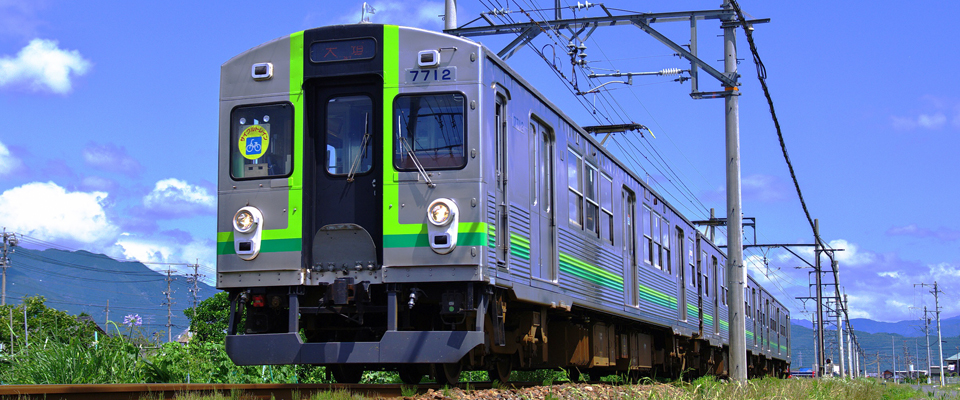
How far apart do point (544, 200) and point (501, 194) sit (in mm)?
1357

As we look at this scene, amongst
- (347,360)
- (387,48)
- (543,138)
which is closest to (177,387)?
(347,360)

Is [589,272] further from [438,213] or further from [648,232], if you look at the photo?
[648,232]

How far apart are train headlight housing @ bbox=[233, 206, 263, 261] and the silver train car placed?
0.01 meters

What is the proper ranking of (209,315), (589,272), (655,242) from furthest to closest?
(209,315) < (655,242) < (589,272)

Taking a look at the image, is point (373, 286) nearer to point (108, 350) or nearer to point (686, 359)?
point (108, 350)

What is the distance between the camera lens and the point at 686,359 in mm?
19000

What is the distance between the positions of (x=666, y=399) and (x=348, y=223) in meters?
3.10

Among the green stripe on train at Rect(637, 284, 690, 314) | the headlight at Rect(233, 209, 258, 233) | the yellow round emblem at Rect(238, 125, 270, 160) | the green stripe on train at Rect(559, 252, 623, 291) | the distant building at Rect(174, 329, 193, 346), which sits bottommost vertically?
the distant building at Rect(174, 329, 193, 346)

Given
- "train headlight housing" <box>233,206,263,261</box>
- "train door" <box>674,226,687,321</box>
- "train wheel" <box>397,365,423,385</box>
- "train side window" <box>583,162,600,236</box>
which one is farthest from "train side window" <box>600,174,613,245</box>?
"train headlight housing" <box>233,206,263,261</box>

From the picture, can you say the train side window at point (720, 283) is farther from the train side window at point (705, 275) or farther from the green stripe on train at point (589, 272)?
the green stripe on train at point (589, 272)

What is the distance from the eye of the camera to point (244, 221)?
337 inches

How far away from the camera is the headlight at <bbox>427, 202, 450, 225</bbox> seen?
8.23 m

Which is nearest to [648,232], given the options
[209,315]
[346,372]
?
[346,372]

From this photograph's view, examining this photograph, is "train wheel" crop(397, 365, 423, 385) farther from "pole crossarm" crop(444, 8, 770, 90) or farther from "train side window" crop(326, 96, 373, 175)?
"pole crossarm" crop(444, 8, 770, 90)
